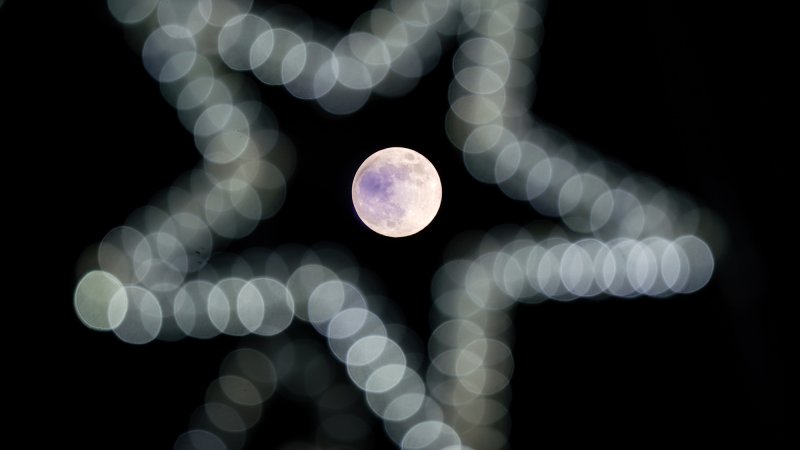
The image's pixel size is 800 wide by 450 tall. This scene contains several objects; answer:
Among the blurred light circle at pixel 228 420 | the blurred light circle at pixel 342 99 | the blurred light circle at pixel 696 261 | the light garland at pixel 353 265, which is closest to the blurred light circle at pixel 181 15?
the light garland at pixel 353 265

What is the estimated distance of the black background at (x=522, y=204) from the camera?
1.94 feet

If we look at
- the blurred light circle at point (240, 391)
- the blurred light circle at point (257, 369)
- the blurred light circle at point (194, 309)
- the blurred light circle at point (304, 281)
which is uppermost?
the blurred light circle at point (304, 281)

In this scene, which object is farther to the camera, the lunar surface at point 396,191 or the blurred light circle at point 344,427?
the blurred light circle at point 344,427

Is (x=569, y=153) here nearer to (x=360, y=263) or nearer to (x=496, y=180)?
(x=496, y=180)

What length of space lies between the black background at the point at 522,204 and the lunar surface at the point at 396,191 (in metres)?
0.10

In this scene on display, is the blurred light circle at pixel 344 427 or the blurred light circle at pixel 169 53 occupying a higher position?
the blurred light circle at pixel 169 53

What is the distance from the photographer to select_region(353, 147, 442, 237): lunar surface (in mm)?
495

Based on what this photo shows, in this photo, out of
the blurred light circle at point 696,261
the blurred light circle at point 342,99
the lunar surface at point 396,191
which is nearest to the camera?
the lunar surface at point 396,191

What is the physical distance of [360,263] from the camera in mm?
602

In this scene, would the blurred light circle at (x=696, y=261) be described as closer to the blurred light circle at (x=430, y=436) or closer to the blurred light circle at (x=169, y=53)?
the blurred light circle at (x=430, y=436)

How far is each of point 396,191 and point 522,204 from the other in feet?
0.65

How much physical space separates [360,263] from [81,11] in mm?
340

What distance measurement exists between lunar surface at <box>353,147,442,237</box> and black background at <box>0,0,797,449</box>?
10 centimetres

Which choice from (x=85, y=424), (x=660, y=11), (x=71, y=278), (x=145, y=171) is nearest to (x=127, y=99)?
(x=145, y=171)
